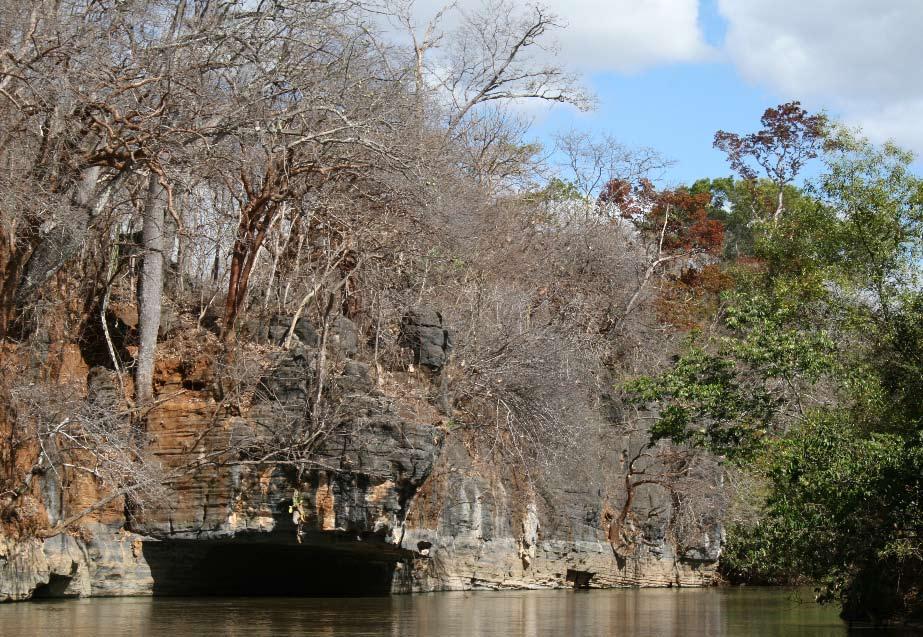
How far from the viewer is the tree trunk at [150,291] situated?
23453 mm

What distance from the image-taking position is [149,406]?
2278cm

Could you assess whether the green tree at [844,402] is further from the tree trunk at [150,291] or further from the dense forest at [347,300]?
the tree trunk at [150,291]

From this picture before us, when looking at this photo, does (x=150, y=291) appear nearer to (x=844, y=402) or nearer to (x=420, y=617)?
(x=420, y=617)

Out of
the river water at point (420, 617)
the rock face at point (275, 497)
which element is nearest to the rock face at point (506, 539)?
the rock face at point (275, 497)

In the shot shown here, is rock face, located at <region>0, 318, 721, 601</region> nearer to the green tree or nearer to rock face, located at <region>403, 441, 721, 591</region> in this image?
rock face, located at <region>403, 441, 721, 591</region>

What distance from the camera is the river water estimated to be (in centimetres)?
1662

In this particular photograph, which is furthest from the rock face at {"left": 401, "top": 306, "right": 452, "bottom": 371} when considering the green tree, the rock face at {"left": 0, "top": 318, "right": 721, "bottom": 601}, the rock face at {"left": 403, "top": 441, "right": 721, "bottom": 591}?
the green tree

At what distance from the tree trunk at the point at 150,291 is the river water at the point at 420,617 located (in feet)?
14.2

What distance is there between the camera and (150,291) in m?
23.8

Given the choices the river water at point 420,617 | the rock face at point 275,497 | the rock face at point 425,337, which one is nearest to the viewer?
the river water at point 420,617

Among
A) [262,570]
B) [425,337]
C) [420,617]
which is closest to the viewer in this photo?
[420,617]

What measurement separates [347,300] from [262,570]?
6665 mm

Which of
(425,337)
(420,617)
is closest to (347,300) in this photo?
(425,337)

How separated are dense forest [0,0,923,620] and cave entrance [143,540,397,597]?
209cm
